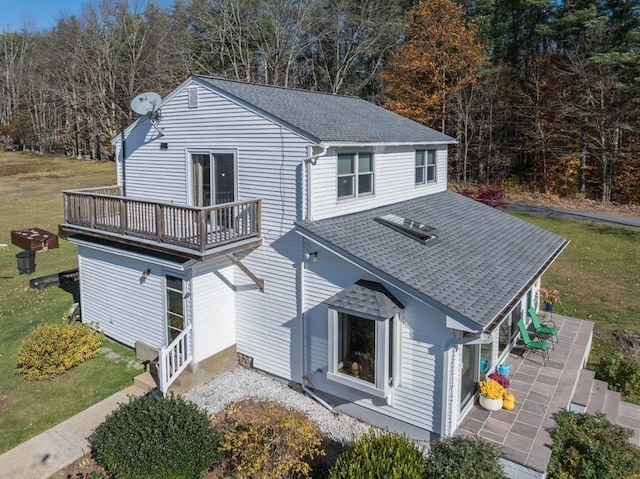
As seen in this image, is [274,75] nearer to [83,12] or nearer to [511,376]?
[83,12]

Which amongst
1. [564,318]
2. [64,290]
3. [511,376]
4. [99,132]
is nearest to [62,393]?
[64,290]

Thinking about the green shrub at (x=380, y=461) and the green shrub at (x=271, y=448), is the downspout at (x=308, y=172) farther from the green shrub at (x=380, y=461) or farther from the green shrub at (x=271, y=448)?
the green shrub at (x=380, y=461)

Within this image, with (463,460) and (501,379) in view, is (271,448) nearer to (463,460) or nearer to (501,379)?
(463,460)

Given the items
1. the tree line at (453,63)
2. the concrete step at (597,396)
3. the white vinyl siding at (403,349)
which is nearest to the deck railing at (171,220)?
the white vinyl siding at (403,349)

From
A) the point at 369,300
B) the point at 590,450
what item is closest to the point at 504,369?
the point at 590,450

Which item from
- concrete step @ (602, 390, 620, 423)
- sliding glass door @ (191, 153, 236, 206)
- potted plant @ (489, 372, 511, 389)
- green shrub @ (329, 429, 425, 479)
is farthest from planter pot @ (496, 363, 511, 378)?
sliding glass door @ (191, 153, 236, 206)

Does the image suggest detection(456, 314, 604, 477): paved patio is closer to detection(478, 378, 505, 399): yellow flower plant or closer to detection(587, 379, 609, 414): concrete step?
detection(587, 379, 609, 414): concrete step

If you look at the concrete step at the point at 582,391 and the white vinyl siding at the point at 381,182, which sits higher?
the white vinyl siding at the point at 381,182
